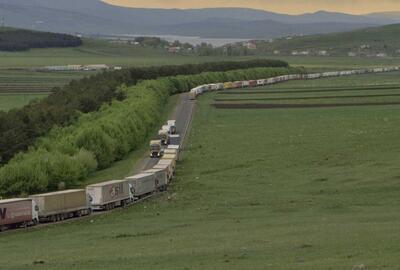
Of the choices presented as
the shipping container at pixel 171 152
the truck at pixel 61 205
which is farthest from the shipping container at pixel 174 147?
the truck at pixel 61 205

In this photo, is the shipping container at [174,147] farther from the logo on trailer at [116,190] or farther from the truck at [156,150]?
the logo on trailer at [116,190]

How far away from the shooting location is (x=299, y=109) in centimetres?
13750

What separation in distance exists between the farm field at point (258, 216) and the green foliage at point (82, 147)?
16.8ft

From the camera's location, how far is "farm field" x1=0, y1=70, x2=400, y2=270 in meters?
35.8

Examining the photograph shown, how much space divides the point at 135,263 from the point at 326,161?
141 feet

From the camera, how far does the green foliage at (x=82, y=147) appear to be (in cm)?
6950

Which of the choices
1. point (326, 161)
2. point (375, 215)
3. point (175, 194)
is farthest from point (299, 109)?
point (375, 215)

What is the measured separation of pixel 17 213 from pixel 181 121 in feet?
243

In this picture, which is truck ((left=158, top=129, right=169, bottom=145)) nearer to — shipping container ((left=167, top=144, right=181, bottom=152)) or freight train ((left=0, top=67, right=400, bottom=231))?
shipping container ((left=167, top=144, right=181, bottom=152))

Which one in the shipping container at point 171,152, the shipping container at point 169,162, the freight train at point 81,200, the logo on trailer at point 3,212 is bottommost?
the shipping container at point 171,152

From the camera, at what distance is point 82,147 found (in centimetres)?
8575

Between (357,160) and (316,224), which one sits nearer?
(316,224)

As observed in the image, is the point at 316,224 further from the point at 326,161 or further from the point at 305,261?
the point at 326,161

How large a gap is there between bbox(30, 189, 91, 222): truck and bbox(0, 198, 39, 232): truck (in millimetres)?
691
